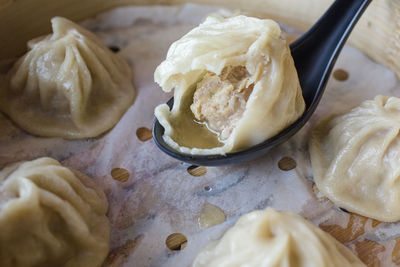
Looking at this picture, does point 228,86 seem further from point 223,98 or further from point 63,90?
point 63,90

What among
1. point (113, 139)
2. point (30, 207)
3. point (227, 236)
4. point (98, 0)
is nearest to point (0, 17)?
point (98, 0)

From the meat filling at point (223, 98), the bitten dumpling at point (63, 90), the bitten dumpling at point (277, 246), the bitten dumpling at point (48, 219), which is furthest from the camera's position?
the bitten dumpling at point (63, 90)

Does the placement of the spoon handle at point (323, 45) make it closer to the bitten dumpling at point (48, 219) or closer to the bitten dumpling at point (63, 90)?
the bitten dumpling at point (63, 90)

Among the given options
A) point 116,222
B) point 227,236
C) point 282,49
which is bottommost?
point 116,222

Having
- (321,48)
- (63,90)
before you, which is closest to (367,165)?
(321,48)

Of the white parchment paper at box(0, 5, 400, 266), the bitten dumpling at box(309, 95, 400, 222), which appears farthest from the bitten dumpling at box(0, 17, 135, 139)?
the bitten dumpling at box(309, 95, 400, 222)

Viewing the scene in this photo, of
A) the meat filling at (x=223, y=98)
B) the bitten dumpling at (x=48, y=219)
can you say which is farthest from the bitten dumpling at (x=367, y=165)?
the bitten dumpling at (x=48, y=219)

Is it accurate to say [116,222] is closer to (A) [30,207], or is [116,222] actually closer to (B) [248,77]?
(A) [30,207]
